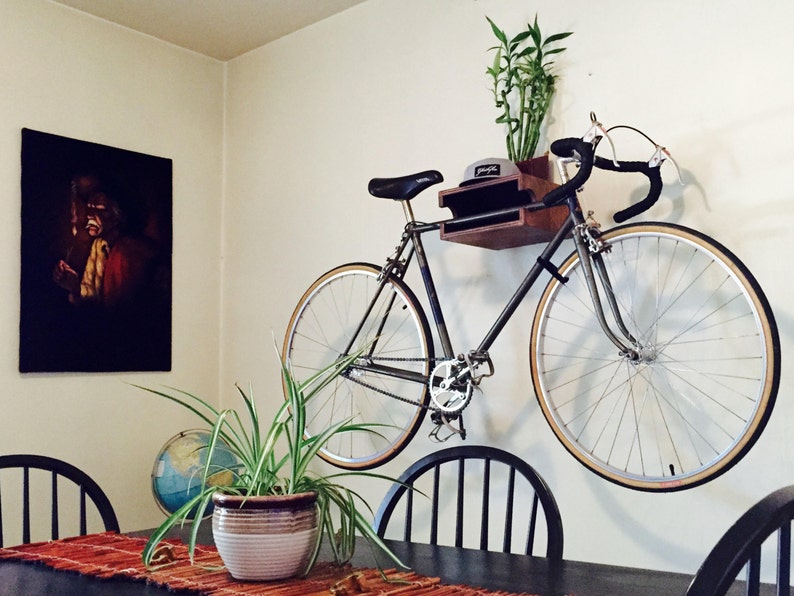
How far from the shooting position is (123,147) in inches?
121

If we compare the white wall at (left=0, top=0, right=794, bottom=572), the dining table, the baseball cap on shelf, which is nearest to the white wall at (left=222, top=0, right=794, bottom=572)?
the white wall at (left=0, top=0, right=794, bottom=572)

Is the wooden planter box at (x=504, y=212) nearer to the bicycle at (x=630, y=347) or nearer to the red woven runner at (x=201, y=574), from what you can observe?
the bicycle at (x=630, y=347)

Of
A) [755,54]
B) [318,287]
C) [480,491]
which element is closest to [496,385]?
[480,491]

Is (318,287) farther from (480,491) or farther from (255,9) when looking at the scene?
(255,9)

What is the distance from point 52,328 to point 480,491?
162cm

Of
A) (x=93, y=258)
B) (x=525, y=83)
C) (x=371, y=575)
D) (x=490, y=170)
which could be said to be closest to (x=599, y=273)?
(x=490, y=170)

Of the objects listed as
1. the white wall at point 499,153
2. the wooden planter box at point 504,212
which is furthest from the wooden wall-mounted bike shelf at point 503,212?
the white wall at point 499,153

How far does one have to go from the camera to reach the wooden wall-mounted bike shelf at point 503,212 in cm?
211

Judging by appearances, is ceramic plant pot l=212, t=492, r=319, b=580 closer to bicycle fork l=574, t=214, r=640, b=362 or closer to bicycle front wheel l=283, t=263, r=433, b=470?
bicycle fork l=574, t=214, r=640, b=362

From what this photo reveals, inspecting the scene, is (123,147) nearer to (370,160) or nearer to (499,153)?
(370,160)

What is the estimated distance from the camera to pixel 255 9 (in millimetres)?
3000

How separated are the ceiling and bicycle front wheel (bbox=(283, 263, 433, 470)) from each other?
1062mm

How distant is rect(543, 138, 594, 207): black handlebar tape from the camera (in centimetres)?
191

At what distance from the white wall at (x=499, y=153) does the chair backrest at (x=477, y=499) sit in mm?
111
